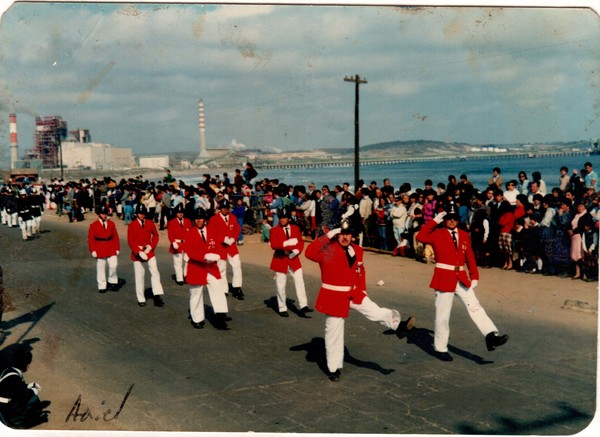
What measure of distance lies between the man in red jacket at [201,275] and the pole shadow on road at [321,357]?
153cm

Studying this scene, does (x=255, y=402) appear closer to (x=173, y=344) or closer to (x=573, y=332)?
(x=173, y=344)

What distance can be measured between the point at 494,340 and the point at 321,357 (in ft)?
6.83

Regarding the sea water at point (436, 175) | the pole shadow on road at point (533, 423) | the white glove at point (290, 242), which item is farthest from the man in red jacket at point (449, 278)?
the sea water at point (436, 175)

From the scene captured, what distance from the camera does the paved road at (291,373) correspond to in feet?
19.7

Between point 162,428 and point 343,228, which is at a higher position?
point 343,228

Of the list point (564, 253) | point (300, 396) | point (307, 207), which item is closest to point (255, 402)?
point (300, 396)

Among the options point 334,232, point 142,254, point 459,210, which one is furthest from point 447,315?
point 459,210

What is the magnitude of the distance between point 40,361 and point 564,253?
30.0ft

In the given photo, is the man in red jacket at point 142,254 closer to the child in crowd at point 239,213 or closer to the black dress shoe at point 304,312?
the black dress shoe at point 304,312

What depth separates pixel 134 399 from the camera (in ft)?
21.6

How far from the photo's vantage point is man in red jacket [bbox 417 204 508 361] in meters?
7.73

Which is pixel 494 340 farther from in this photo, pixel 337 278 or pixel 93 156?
pixel 93 156

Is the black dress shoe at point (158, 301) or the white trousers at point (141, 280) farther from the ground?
the white trousers at point (141, 280)

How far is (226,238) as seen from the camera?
10508mm
